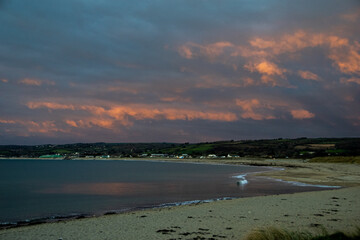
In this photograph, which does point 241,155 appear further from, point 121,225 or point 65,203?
point 121,225

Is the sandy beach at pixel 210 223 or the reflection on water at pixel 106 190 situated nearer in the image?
the sandy beach at pixel 210 223

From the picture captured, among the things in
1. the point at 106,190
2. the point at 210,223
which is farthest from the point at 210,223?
the point at 106,190

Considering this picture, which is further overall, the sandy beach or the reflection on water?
the reflection on water

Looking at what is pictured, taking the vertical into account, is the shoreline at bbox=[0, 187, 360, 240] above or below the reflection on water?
above

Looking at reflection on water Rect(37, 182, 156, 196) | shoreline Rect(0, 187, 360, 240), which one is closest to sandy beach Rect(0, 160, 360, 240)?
shoreline Rect(0, 187, 360, 240)

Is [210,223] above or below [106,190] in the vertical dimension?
above

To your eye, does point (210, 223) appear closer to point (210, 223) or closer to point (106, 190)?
point (210, 223)

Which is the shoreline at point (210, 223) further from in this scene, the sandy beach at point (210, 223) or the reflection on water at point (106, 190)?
the reflection on water at point (106, 190)

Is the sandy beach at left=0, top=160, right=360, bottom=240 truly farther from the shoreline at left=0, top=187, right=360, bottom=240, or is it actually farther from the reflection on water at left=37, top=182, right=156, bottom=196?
the reflection on water at left=37, top=182, right=156, bottom=196

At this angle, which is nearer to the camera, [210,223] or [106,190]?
[210,223]

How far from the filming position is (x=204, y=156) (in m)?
154

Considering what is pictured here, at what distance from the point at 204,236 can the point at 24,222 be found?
447 inches

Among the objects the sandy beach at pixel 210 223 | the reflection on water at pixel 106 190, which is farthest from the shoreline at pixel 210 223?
the reflection on water at pixel 106 190

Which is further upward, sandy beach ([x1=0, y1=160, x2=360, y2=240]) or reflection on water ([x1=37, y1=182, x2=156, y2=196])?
sandy beach ([x1=0, y1=160, x2=360, y2=240])
